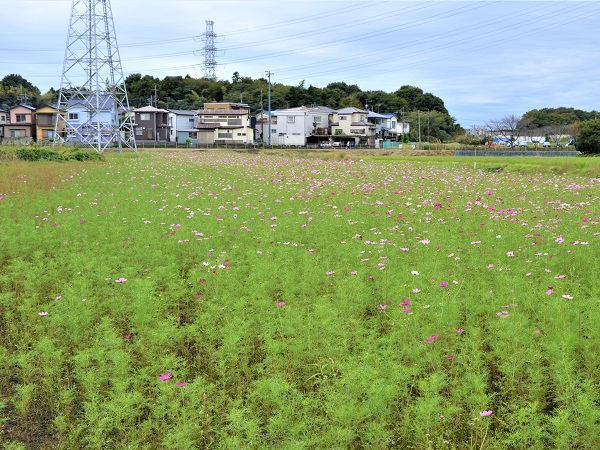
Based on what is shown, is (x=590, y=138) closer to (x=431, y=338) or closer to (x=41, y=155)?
(x=41, y=155)

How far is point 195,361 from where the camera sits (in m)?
4.77

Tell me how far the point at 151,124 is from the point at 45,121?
1308cm

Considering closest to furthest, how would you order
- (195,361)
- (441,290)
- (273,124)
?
(195,361) < (441,290) < (273,124)

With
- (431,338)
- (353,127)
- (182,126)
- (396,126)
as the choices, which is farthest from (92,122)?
(431,338)

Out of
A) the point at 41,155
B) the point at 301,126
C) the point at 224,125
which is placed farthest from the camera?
the point at 301,126

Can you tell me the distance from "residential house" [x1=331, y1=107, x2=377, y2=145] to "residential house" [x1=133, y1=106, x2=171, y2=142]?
2336cm

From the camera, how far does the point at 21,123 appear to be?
212 feet

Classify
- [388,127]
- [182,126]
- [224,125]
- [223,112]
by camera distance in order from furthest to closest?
1. [388,127]
2. [182,126]
3. [224,125]
4. [223,112]

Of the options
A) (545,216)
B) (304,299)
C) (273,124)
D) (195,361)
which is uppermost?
(273,124)

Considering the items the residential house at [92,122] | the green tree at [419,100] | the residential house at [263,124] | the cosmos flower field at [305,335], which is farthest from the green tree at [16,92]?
the cosmos flower field at [305,335]

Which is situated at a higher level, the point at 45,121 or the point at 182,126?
the point at 182,126

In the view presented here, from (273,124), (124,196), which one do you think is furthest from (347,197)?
(273,124)

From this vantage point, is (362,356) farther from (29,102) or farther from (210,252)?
(29,102)

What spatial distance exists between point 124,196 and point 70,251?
578 centimetres
